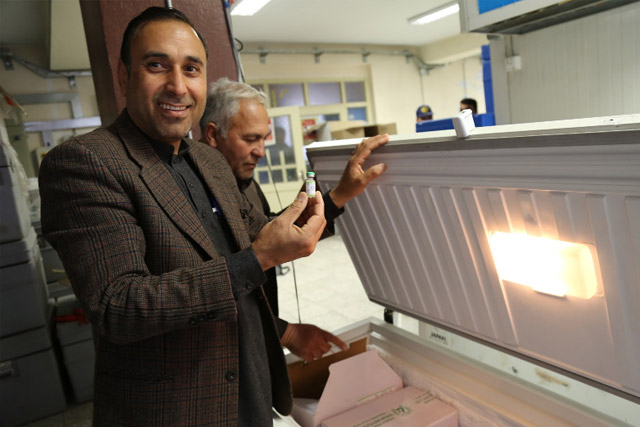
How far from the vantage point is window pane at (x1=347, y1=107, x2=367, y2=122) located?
9.95 m

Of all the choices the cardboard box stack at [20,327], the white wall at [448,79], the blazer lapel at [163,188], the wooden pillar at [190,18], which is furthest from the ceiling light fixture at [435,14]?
the blazer lapel at [163,188]

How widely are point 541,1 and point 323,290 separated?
13.1ft

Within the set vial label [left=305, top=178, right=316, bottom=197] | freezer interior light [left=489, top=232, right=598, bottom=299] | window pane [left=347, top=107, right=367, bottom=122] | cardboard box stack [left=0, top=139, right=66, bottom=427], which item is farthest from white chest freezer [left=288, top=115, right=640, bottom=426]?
window pane [left=347, top=107, right=367, bottom=122]

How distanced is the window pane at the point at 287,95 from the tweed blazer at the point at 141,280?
8.09 meters

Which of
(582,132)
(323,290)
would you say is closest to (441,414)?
(582,132)

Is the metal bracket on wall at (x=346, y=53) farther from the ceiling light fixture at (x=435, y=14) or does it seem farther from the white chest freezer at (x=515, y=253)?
the white chest freezer at (x=515, y=253)

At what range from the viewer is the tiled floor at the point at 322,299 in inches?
121

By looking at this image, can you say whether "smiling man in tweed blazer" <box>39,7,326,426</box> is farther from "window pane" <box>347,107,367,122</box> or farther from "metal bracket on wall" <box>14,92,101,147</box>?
"window pane" <box>347,107,367,122</box>

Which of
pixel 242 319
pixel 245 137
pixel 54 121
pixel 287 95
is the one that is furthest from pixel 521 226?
pixel 287 95

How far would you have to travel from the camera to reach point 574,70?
154cm

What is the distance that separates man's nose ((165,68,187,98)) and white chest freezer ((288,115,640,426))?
0.43 m

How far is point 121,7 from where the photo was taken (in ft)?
5.91

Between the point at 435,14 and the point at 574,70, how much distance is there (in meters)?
6.92

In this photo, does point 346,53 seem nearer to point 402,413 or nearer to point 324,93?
point 324,93
